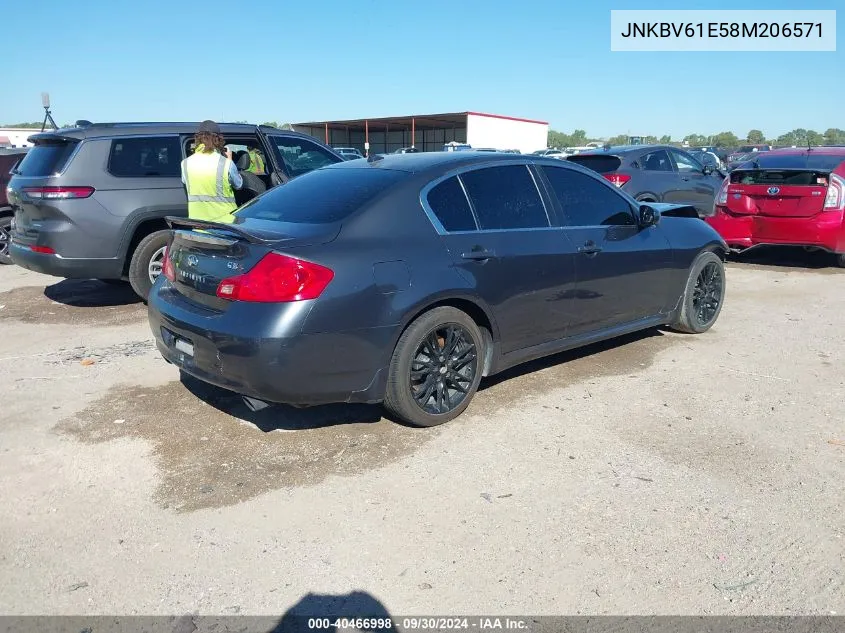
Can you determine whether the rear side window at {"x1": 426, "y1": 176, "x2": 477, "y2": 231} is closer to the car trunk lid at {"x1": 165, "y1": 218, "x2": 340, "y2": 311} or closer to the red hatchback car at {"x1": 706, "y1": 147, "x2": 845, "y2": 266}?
the car trunk lid at {"x1": 165, "y1": 218, "x2": 340, "y2": 311}

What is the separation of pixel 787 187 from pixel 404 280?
722cm

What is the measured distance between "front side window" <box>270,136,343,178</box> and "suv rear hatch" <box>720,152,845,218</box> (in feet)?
18.2

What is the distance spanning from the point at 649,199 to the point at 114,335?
804 centimetres

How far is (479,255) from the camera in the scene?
13.9 ft

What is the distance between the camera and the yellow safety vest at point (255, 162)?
754 centimetres

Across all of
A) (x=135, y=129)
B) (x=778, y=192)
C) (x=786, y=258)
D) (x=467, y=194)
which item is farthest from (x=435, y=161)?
(x=786, y=258)

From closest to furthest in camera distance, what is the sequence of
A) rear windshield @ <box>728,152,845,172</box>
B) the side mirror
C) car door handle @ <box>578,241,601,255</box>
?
1. car door handle @ <box>578,241,601,255</box>
2. the side mirror
3. rear windshield @ <box>728,152,845,172</box>

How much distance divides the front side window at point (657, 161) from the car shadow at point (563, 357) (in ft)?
16.7

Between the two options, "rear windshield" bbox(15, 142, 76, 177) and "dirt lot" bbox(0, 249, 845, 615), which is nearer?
"dirt lot" bbox(0, 249, 845, 615)

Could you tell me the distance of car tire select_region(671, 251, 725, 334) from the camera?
602cm

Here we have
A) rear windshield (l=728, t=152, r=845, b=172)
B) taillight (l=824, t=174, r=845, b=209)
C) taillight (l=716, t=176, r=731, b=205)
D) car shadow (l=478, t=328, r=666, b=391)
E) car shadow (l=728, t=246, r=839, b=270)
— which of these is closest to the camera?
car shadow (l=478, t=328, r=666, b=391)

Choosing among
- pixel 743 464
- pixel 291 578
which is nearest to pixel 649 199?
pixel 743 464

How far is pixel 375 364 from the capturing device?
3.79 meters

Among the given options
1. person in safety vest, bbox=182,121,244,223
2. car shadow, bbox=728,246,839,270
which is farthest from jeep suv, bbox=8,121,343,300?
car shadow, bbox=728,246,839,270
